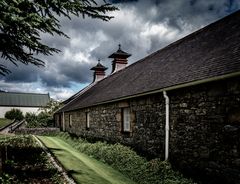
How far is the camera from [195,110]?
846 cm

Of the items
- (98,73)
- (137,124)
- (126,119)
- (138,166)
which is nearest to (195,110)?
(138,166)

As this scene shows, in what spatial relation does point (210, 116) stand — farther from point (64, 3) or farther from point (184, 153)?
point (64, 3)

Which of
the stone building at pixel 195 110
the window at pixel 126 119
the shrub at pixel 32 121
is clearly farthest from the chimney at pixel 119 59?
the window at pixel 126 119

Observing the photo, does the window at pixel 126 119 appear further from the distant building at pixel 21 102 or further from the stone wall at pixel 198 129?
the distant building at pixel 21 102

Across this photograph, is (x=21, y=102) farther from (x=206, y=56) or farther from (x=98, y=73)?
(x=206, y=56)

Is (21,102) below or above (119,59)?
below

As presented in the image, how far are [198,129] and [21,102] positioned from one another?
71.5 meters

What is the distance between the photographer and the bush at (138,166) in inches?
325

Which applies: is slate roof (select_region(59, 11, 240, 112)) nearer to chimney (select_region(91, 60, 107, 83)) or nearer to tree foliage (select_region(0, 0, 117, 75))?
tree foliage (select_region(0, 0, 117, 75))

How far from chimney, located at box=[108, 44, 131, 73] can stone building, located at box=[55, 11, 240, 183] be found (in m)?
16.1

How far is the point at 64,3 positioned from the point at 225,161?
18.8ft

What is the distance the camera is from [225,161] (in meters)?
7.18

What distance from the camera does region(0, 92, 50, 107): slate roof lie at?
72.3 m

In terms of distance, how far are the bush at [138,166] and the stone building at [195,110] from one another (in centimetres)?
48
